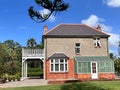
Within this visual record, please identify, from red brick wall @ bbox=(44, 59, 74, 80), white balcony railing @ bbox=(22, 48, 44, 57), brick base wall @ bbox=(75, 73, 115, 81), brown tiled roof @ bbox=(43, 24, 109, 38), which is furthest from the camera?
brown tiled roof @ bbox=(43, 24, 109, 38)

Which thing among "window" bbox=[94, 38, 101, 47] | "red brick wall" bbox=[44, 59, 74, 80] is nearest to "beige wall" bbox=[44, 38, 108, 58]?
"window" bbox=[94, 38, 101, 47]

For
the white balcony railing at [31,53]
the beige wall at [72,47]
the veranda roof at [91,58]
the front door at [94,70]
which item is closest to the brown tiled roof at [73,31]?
the beige wall at [72,47]

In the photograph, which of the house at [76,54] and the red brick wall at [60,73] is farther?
the red brick wall at [60,73]

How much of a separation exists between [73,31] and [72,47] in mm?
2785

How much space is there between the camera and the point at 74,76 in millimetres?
37500

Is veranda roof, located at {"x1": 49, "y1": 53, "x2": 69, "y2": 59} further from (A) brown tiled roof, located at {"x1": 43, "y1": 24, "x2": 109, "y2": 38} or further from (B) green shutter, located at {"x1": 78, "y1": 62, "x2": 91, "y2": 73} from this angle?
(A) brown tiled roof, located at {"x1": 43, "y1": 24, "x2": 109, "y2": 38}

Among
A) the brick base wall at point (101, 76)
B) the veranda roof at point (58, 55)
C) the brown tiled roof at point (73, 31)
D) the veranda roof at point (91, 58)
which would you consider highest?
the brown tiled roof at point (73, 31)

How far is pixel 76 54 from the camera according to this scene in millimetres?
38219

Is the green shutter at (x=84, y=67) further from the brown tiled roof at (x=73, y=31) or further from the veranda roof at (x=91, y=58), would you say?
the brown tiled roof at (x=73, y=31)

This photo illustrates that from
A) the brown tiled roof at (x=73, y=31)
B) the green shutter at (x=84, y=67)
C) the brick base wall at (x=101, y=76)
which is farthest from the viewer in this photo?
the brown tiled roof at (x=73, y=31)

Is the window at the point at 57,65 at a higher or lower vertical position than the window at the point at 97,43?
lower

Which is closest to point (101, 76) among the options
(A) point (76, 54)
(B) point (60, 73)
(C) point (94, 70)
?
(C) point (94, 70)

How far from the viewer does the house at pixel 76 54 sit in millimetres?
36469

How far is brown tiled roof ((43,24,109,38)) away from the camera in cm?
3803
